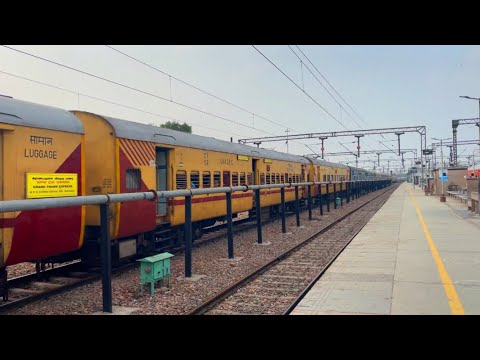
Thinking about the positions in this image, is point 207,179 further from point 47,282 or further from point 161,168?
point 47,282

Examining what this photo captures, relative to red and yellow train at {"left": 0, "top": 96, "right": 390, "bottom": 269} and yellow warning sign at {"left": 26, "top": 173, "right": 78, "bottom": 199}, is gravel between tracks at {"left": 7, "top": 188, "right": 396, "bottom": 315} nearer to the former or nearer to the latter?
red and yellow train at {"left": 0, "top": 96, "right": 390, "bottom": 269}

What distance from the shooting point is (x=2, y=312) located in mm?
6738

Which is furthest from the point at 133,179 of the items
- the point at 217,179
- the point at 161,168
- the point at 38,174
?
the point at 217,179

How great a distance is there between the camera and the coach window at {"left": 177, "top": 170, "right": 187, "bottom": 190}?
39.4ft

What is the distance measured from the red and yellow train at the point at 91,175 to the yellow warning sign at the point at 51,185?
17mm

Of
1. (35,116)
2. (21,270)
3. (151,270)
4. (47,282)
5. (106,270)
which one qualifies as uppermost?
(35,116)

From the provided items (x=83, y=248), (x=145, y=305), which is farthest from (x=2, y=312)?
(x=83, y=248)

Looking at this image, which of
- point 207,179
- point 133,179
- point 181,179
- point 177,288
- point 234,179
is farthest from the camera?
point 234,179

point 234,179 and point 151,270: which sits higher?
point 234,179

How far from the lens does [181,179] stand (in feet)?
39.9

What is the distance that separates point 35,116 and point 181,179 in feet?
17.0

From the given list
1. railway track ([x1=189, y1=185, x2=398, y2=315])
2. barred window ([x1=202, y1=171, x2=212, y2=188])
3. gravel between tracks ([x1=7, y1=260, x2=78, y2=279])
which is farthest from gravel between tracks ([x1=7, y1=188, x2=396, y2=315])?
gravel between tracks ([x1=7, y1=260, x2=78, y2=279])

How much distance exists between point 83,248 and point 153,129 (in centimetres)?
353
